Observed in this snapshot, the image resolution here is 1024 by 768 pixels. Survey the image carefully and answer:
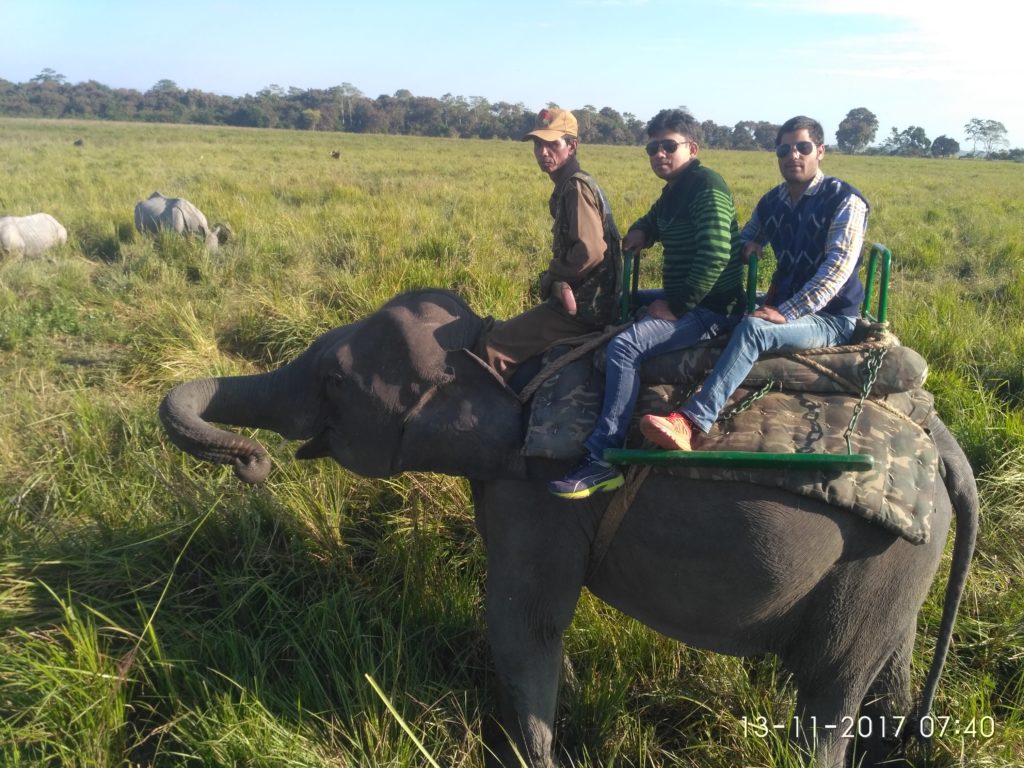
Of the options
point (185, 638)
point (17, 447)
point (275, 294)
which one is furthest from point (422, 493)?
point (275, 294)

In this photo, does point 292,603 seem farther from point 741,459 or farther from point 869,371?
point 869,371

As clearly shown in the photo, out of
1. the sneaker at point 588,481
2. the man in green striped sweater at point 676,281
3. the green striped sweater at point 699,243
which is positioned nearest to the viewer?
the sneaker at point 588,481

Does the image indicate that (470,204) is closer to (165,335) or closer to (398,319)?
(165,335)

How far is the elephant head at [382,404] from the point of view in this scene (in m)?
2.44

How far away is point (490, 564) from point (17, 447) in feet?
10.5

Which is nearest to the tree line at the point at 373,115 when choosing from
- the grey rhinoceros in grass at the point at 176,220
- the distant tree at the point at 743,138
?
the distant tree at the point at 743,138

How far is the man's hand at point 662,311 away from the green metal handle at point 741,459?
1.82ft

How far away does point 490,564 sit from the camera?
8.06 ft

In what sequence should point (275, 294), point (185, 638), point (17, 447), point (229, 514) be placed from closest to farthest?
point (185, 638)
point (229, 514)
point (17, 447)
point (275, 294)

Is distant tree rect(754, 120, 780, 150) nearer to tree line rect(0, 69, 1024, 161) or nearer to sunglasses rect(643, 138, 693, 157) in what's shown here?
tree line rect(0, 69, 1024, 161)

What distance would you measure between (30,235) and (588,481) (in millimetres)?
10024

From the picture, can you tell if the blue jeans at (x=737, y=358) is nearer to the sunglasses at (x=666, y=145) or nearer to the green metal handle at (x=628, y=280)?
the green metal handle at (x=628, y=280)

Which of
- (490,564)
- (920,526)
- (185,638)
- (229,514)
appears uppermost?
(920,526)
